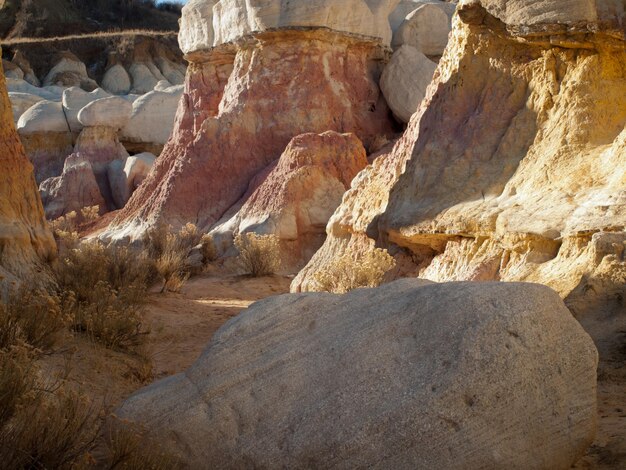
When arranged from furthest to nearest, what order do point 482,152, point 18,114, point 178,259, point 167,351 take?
1. point 18,114
2. point 178,259
3. point 482,152
4. point 167,351

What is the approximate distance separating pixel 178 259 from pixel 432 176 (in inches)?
172

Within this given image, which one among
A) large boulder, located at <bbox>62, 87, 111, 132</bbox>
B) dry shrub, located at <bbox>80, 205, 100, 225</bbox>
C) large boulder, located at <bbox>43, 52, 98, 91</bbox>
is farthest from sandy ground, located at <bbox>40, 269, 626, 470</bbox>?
large boulder, located at <bbox>43, 52, 98, 91</bbox>

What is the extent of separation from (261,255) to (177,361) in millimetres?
5342

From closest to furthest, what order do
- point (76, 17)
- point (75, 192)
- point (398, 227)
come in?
point (398, 227) → point (75, 192) → point (76, 17)

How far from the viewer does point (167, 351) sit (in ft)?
21.6

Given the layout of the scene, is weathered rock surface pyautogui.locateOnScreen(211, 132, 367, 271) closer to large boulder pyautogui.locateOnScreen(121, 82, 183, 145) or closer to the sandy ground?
the sandy ground

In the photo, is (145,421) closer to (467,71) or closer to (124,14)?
(467,71)

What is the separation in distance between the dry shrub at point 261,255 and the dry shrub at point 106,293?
1.47 m

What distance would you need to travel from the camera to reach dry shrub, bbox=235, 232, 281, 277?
1148 cm

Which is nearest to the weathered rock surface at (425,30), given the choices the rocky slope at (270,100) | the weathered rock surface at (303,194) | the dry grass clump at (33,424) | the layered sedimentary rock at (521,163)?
the rocky slope at (270,100)

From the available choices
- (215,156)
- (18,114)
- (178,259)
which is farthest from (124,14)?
(178,259)

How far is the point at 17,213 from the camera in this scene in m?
7.71

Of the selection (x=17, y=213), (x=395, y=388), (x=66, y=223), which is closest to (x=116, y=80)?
(x=66, y=223)

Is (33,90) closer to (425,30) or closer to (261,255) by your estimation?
(425,30)
